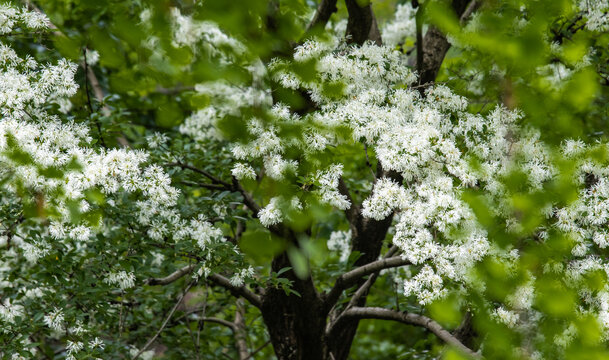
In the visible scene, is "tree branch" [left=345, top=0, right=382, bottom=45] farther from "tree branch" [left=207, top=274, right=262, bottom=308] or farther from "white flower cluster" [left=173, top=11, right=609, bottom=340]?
"tree branch" [left=207, top=274, right=262, bottom=308]

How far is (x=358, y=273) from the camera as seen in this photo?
A: 512 centimetres

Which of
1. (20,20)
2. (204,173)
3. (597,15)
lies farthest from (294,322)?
(597,15)

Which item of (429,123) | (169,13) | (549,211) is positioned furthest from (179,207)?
(169,13)

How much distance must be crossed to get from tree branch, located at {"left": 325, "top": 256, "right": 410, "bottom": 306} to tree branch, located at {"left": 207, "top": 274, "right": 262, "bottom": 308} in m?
0.62

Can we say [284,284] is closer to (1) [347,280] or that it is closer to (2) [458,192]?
(1) [347,280]

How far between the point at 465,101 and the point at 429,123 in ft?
1.19

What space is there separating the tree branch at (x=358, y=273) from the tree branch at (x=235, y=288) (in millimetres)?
622

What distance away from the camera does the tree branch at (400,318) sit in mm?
4664

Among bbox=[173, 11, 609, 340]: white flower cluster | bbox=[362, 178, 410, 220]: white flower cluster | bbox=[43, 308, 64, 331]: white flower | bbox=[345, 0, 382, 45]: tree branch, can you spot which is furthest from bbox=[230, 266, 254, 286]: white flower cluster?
bbox=[345, 0, 382, 45]: tree branch

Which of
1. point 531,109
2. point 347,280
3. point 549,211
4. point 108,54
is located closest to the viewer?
point 108,54

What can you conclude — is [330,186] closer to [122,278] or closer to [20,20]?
[122,278]

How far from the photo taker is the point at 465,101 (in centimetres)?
443

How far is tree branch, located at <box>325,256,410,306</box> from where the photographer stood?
183 inches

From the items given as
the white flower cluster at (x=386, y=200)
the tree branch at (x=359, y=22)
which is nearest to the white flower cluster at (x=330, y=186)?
the white flower cluster at (x=386, y=200)
